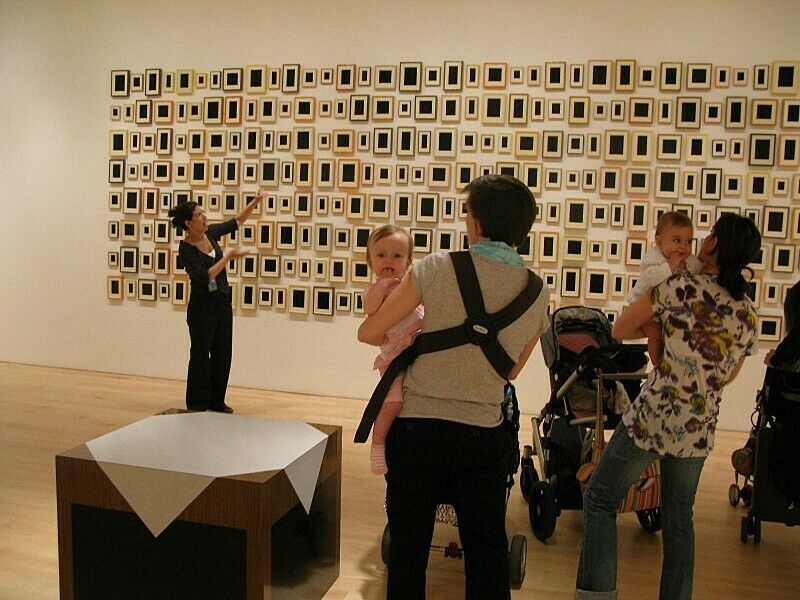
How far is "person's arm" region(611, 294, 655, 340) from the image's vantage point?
275 cm

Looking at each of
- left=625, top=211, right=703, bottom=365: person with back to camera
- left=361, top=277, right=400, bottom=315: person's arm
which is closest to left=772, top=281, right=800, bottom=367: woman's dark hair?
left=625, top=211, right=703, bottom=365: person with back to camera

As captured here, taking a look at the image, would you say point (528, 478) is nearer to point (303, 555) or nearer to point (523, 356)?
point (303, 555)

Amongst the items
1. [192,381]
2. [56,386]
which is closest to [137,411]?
[192,381]

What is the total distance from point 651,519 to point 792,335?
1.27 meters

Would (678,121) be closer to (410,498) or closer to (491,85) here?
(491,85)

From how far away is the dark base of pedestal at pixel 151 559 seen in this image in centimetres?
267

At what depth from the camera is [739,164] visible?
6766mm

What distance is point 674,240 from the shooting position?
176 inches

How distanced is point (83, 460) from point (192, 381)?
11.5 feet

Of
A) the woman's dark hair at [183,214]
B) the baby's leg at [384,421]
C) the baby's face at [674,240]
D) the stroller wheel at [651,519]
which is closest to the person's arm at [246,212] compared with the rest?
the woman's dark hair at [183,214]

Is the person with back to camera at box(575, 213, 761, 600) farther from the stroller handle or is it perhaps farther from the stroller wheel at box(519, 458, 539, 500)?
the stroller wheel at box(519, 458, 539, 500)

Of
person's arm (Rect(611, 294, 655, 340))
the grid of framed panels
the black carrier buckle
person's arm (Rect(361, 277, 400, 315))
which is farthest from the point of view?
the grid of framed panels

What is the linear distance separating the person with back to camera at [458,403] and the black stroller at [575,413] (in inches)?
62.0

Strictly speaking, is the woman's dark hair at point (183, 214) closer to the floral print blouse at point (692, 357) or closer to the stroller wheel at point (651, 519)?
the stroller wheel at point (651, 519)
